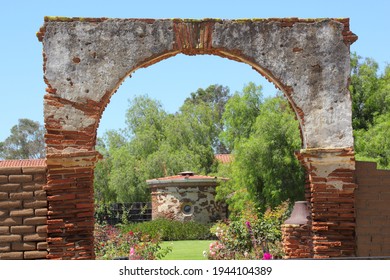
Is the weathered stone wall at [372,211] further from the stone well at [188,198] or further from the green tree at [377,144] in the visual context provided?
the stone well at [188,198]

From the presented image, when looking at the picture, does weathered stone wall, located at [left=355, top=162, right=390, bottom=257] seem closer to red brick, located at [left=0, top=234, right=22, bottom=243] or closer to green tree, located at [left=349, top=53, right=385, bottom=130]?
red brick, located at [left=0, top=234, right=22, bottom=243]

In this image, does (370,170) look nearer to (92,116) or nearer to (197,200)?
(92,116)

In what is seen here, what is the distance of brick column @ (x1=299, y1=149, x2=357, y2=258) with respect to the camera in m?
8.49

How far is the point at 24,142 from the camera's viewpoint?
49875 millimetres

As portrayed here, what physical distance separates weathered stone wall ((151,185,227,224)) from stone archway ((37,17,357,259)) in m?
15.6

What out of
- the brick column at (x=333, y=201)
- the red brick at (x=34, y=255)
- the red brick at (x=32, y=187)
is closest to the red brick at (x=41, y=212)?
the red brick at (x=32, y=187)

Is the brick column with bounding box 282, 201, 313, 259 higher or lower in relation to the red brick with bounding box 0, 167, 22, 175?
lower

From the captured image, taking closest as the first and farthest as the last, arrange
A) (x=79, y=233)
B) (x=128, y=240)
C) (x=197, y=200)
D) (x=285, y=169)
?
(x=79, y=233), (x=128, y=240), (x=285, y=169), (x=197, y=200)

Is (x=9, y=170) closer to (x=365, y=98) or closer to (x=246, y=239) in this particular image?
(x=246, y=239)

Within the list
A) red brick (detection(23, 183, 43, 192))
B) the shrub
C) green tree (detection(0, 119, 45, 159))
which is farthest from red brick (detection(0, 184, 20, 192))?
green tree (detection(0, 119, 45, 159))

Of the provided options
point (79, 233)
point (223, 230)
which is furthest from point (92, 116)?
point (223, 230)

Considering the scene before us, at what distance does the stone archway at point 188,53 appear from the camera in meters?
8.40

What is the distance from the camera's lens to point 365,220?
27.9ft

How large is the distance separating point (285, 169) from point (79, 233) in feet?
43.0
